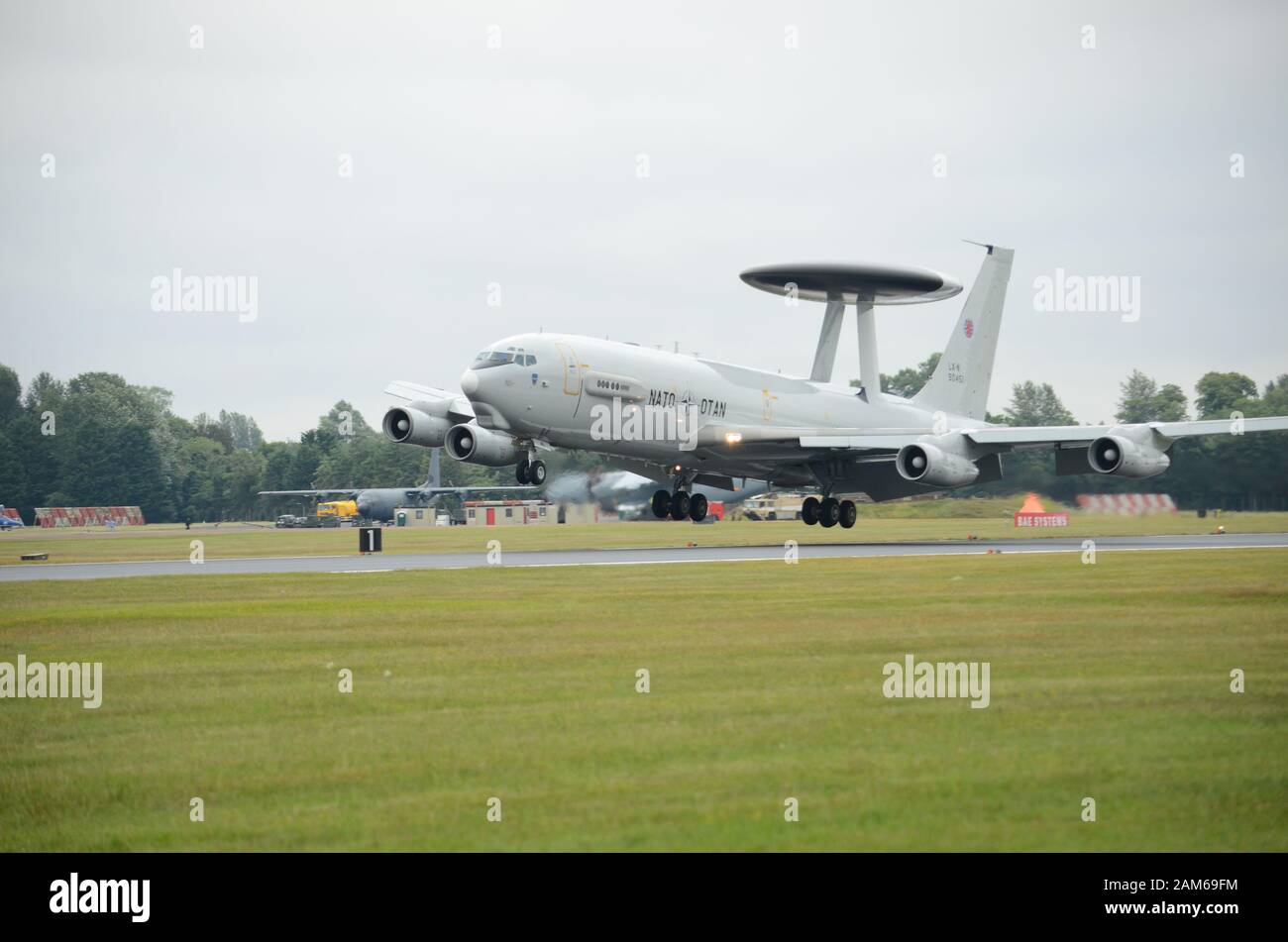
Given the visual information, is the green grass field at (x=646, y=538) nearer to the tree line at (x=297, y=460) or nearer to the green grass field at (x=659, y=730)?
the tree line at (x=297, y=460)

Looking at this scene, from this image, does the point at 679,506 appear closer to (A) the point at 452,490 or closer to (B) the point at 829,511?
(B) the point at 829,511

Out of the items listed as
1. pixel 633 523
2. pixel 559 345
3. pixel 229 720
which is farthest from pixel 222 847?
pixel 633 523

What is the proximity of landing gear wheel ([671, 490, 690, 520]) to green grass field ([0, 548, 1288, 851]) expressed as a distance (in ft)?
87.2

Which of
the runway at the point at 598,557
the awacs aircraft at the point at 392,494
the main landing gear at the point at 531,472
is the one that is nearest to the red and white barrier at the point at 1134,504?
the runway at the point at 598,557

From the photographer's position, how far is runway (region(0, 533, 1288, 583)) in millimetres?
41125

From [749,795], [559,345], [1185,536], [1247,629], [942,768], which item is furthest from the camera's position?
[1185,536]

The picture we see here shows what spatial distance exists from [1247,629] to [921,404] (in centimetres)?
4525

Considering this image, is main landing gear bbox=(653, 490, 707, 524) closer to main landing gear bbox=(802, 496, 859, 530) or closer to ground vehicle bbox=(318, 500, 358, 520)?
main landing gear bbox=(802, 496, 859, 530)

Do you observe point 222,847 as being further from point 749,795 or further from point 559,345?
point 559,345

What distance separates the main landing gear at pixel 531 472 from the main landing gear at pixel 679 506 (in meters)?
8.29

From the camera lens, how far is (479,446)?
4706 centimetres

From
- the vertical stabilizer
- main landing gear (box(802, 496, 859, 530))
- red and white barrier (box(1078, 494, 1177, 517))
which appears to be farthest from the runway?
the vertical stabilizer

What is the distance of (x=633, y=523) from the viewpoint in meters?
90.1

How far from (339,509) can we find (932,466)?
74.5 metres
